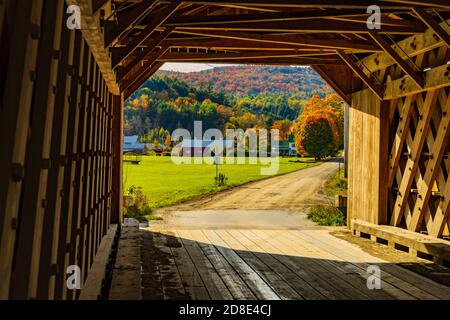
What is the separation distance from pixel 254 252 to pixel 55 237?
5657 millimetres

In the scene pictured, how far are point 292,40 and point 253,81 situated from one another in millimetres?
70776

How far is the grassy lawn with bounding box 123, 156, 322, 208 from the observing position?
88.0ft

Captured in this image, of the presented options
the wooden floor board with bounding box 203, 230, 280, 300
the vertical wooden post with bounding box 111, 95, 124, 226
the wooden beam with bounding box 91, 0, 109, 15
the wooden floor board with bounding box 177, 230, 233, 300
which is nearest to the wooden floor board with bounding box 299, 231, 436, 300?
the wooden floor board with bounding box 203, 230, 280, 300

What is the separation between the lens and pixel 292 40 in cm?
855

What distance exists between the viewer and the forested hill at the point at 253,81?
243 feet

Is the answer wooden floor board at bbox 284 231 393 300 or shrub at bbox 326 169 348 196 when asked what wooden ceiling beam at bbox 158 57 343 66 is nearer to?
wooden floor board at bbox 284 231 393 300

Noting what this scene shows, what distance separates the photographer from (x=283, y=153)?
49.4 metres

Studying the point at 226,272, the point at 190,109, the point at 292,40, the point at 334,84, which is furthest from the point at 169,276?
the point at 190,109

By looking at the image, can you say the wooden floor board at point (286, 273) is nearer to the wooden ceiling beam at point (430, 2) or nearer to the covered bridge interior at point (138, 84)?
the covered bridge interior at point (138, 84)

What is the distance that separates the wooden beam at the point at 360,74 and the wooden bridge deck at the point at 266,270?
8.46ft

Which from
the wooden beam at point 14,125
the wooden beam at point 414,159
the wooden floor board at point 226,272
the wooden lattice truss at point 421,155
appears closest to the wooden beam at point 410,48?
the wooden lattice truss at point 421,155

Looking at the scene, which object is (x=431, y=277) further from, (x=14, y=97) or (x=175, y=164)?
(x=175, y=164)

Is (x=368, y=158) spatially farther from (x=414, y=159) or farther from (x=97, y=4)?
(x=97, y=4)
